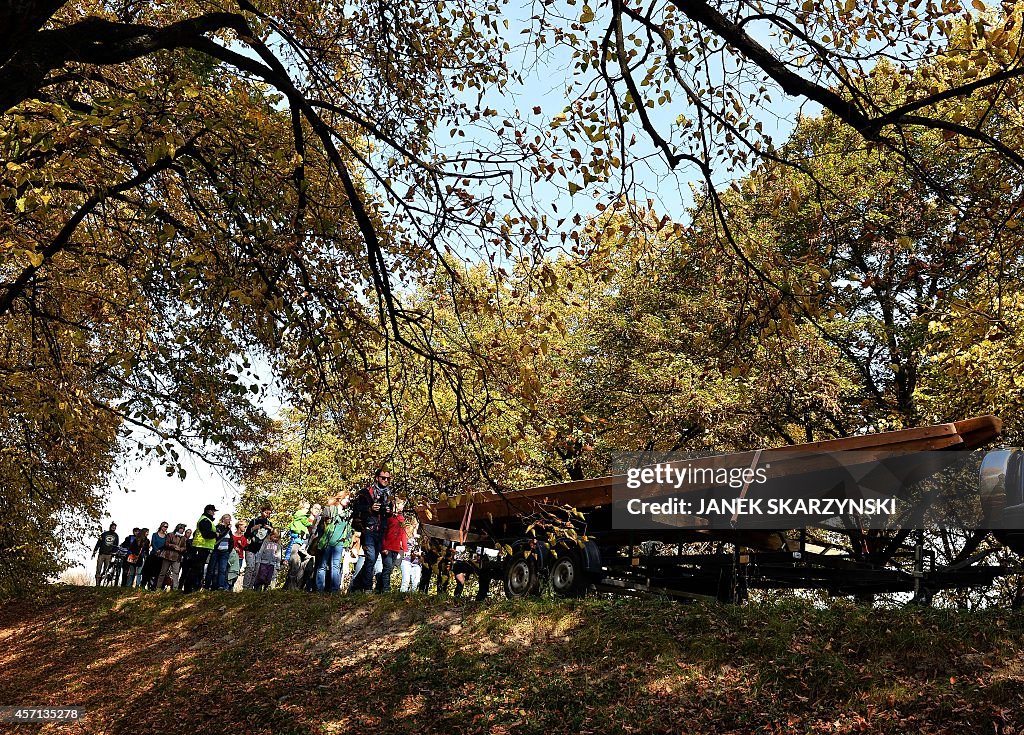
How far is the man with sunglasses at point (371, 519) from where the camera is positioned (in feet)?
43.5

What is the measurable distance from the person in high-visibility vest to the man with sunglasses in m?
4.15

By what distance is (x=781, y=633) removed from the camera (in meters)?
8.41

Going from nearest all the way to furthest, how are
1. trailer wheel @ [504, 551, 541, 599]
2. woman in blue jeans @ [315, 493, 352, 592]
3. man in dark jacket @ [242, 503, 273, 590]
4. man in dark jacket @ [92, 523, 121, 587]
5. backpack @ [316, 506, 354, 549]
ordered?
trailer wheel @ [504, 551, 541, 599] < backpack @ [316, 506, 354, 549] < woman in blue jeans @ [315, 493, 352, 592] < man in dark jacket @ [242, 503, 273, 590] < man in dark jacket @ [92, 523, 121, 587]

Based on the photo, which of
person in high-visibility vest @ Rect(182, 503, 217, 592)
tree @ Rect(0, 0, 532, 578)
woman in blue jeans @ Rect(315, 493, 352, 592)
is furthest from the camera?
person in high-visibility vest @ Rect(182, 503, 217, 592)

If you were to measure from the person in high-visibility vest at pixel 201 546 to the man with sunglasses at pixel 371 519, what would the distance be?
13.6ft

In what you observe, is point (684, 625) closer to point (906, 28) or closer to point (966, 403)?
point (906, 28)

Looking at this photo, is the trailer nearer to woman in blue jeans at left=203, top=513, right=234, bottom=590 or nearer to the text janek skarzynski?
the text janek skarzynski

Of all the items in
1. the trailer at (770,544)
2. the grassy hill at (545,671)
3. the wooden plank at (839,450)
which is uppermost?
the wooden plank at (839,450)

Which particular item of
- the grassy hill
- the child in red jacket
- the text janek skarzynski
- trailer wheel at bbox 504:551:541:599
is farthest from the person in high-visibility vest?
the text janek skarzynski

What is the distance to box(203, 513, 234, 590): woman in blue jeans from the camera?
685 inches

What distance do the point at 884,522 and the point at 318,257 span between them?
6.74 meters

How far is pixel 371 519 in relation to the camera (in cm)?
1370

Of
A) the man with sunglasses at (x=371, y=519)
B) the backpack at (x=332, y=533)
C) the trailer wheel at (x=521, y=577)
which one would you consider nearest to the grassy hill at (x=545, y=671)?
the trailer wheel at (x=521, y=577)

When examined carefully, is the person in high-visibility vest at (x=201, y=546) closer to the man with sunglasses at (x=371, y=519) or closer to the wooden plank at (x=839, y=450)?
the man with sunglasses at (x=371, y=519)
